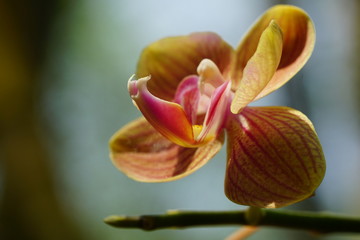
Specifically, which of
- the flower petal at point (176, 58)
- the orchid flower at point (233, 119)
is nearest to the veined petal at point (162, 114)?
the orchid flower at point (233, 119)

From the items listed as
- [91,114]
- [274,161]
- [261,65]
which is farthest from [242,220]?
[91,114]

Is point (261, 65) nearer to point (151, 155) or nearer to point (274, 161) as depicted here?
point (274, 161)

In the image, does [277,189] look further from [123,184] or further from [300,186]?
[123,184]

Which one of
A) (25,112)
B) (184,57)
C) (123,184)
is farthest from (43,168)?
(123,184)

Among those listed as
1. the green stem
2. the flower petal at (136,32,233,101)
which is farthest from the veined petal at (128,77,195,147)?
the flower petal at (136,32,233,101)

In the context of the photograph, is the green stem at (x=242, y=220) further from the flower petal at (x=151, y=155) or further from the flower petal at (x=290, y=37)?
the flower petal at (x=290, y=37)

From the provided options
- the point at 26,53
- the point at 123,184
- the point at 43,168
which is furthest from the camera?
the point at 123,184

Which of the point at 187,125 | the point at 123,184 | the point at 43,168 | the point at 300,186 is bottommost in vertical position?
the point at 123,184
